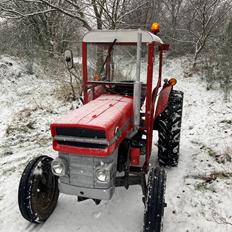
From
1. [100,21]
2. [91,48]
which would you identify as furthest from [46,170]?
[100,21]

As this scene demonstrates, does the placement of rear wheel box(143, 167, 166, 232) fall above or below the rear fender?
below

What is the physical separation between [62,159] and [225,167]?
8.98 feet

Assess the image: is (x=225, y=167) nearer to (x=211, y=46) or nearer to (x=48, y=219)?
(x=48, y=219)

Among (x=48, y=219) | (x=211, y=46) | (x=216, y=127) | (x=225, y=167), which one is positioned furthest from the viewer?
(x=211, y=46)

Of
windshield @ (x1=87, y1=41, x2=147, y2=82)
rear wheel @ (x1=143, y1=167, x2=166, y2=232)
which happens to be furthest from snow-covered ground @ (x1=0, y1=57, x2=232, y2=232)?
windshield @ (x1=87, y1=41, x2=147, y2=82)

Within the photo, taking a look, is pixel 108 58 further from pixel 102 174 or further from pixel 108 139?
pixel 102 174

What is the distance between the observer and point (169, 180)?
3.90 metres

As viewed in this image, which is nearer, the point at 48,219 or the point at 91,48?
the point at 48,219

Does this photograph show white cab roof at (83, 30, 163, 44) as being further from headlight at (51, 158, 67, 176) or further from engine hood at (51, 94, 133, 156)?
headlight at (51, 158, 67, 176)

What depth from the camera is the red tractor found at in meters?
2.53

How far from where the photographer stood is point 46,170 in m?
3.25

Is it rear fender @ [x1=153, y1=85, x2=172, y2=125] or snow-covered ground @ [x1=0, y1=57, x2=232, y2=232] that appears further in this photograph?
rear fender @ [x1=153, y1=85, x2=172, y2=125]

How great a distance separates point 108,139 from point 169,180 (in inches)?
72.1

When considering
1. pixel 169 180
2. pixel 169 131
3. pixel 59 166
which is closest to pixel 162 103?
pixel 169 131
